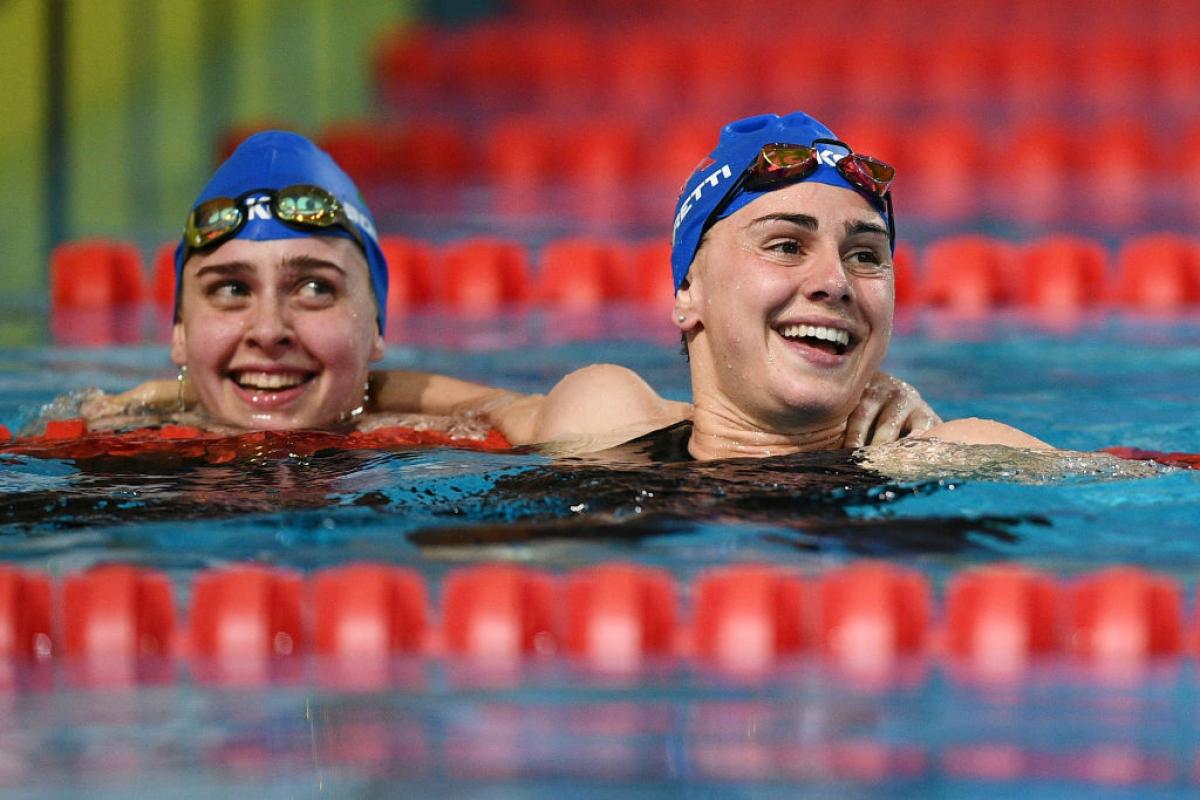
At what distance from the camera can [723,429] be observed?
13.3 ft

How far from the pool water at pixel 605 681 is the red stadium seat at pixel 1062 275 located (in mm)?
2022

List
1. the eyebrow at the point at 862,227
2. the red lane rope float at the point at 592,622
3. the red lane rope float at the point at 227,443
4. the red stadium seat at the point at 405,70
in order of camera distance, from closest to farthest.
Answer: the red lane rope float at the point at 592,622 < the eyebrow at the point at 862,227 < the red lane rope float at the point at 227,443 < the red stadium seat at the point at 405,70

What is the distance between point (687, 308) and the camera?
406 cm

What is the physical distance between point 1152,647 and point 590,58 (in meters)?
9.16

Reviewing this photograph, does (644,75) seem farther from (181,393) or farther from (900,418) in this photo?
(900,418)

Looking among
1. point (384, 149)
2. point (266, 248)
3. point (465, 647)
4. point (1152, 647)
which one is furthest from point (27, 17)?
point (1152, 647)

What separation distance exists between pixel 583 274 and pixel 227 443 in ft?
11.6

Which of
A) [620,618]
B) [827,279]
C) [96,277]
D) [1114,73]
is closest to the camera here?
[620,618]

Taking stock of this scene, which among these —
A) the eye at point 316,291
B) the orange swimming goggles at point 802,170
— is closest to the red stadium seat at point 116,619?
the eye at point 316,291

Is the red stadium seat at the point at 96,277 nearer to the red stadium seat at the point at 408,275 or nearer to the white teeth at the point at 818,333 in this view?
the red stadium seat at the point at 408,275

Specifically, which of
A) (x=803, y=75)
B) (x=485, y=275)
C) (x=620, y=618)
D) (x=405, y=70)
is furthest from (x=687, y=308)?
→ (x=405, y=70)

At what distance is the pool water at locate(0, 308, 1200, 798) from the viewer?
289 cm

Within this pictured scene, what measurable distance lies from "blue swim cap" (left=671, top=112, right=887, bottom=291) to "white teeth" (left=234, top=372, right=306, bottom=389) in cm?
95

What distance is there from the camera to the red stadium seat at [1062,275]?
7.46 metres
